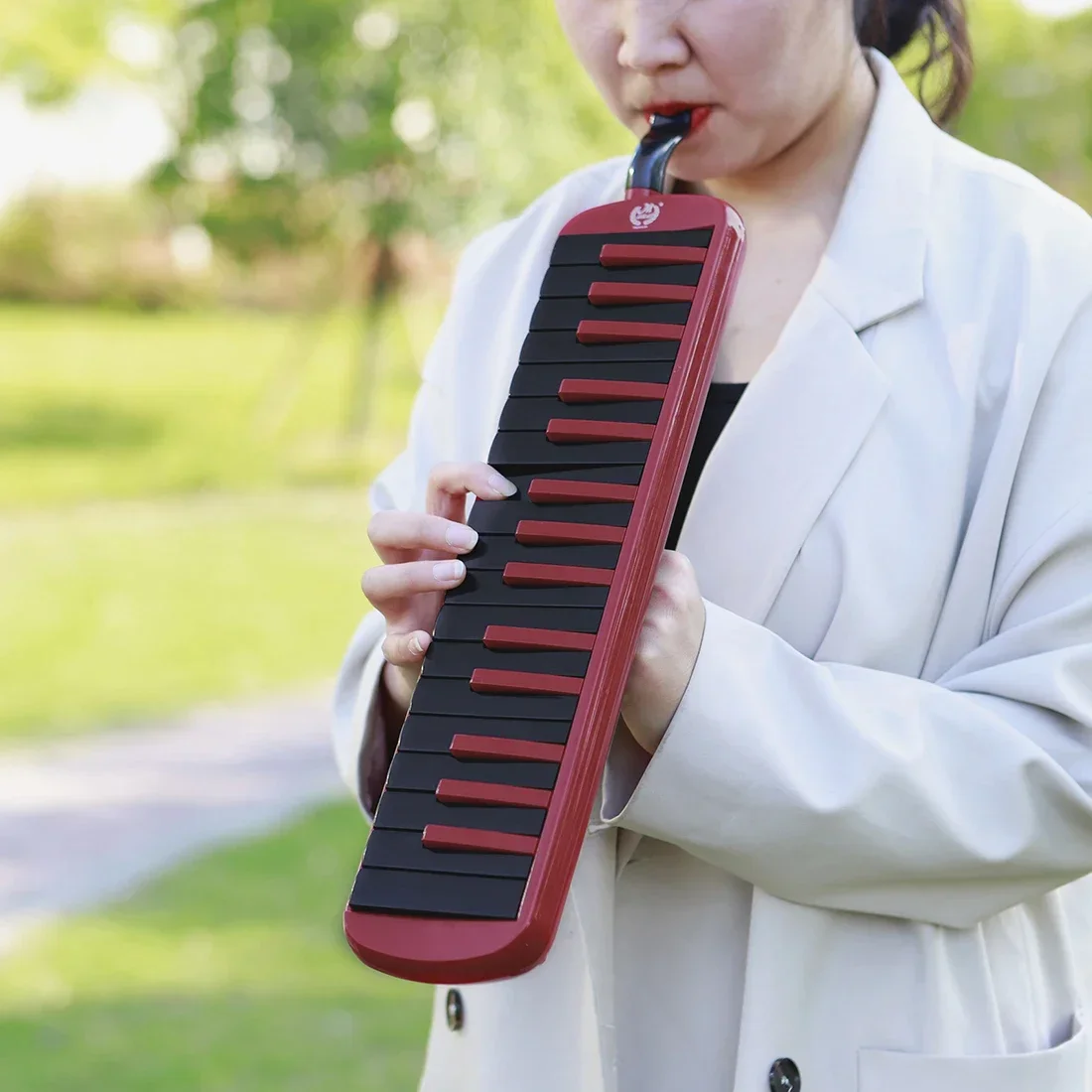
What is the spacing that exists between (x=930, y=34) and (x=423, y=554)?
69cm

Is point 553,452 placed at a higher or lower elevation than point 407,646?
higher

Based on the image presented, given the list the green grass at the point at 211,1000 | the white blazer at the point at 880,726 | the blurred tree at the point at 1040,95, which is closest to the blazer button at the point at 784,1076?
the white blazer at the point at 880,726

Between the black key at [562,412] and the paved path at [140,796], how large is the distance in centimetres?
338

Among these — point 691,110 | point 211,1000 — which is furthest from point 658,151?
point 211,1000

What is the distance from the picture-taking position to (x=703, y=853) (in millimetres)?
1121

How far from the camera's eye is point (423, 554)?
1185mm

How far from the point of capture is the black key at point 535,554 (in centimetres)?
101

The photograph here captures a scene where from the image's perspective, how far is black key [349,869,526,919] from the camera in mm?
935

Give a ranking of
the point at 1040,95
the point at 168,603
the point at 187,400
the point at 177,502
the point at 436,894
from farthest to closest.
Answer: the point at 187,400, the point at 177,502, the point at 1040,95, the point at 168,603, the point at 436,894

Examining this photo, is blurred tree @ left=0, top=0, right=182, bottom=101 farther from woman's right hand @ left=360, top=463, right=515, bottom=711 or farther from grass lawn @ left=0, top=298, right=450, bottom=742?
woman's right hand @ left=360, top=463, right=515, bottom=711

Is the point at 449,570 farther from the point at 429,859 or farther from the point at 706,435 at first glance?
the point at 706,435

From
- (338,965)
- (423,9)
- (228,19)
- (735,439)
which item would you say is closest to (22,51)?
(228,19)

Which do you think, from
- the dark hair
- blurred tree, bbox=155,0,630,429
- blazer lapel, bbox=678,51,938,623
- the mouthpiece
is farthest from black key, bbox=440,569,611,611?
blurred tree, bbox=155,0,630,429

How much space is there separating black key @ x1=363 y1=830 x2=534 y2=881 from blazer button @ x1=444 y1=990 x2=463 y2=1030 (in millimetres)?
349
